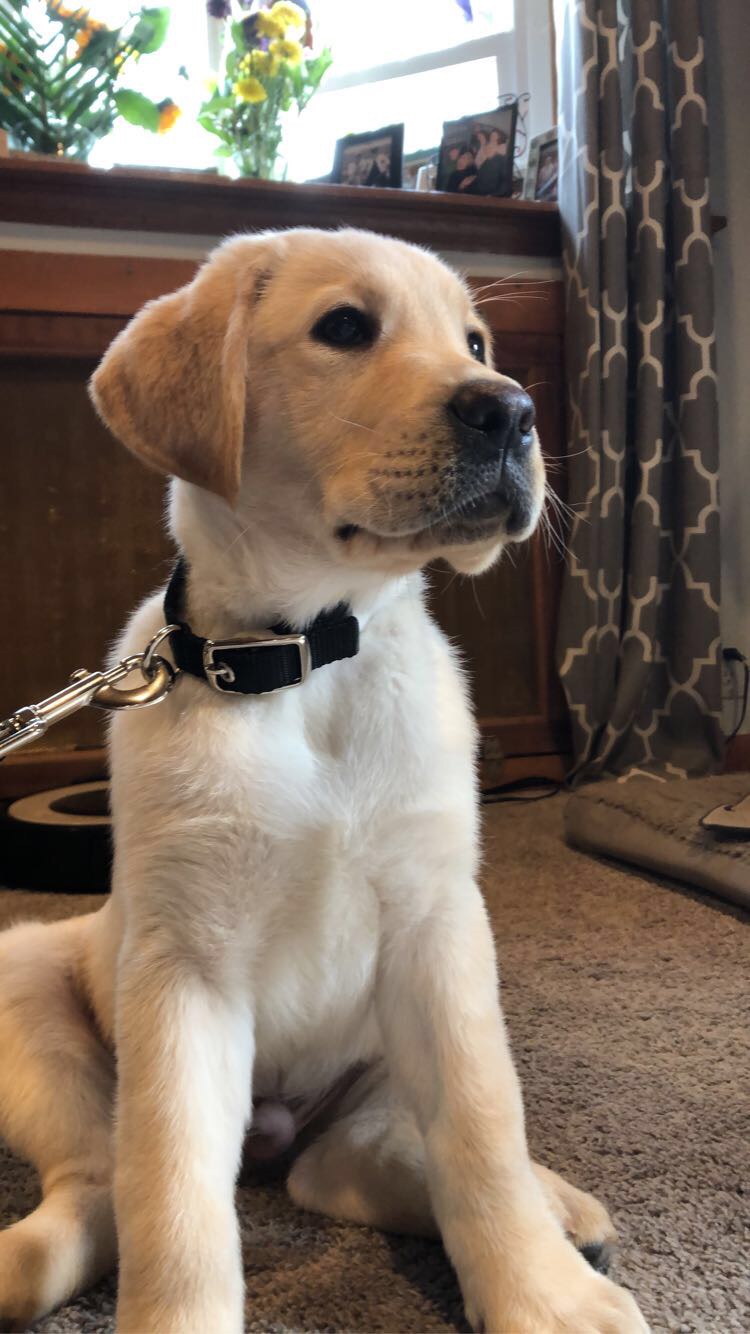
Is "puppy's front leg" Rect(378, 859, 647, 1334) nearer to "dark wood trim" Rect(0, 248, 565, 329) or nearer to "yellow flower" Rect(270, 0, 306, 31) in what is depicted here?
"dark wood trim" Rect(0, 248, 565, 329)

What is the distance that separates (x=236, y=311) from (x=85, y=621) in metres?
1.71

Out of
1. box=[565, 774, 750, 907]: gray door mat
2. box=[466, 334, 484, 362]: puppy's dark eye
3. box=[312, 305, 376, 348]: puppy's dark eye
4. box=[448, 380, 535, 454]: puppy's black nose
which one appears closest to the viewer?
box=[448, 380, 535, 454]: puppy's black nose

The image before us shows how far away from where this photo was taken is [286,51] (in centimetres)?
261

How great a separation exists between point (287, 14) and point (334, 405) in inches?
86.7

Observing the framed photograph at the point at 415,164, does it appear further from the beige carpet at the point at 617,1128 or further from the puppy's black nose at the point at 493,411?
the puppy's black nose at the point at 493,411

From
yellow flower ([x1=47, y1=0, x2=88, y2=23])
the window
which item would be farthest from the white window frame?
yellow flower ([x1=47, y1=0, x2=88, y2=23])

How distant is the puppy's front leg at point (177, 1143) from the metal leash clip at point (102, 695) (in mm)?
195

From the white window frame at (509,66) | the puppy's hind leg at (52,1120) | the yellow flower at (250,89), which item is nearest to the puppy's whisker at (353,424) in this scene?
the puppy's hind leg at (52,1120)

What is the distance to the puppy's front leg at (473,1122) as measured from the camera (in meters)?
0.76

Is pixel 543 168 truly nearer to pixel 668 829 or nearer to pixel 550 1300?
pixel 668 829

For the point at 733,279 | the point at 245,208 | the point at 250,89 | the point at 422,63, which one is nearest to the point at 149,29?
the point at 250,89

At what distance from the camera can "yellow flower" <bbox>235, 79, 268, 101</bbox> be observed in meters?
2.60

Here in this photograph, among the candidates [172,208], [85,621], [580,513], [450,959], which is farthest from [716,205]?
[450,959]

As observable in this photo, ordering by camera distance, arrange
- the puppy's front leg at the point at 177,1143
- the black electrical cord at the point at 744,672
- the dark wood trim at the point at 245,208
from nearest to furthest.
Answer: the puppy's front leg at the point at 177,1143
the dark wood trim at the point at 245,208
the black electrical cord at the point at 744,672
